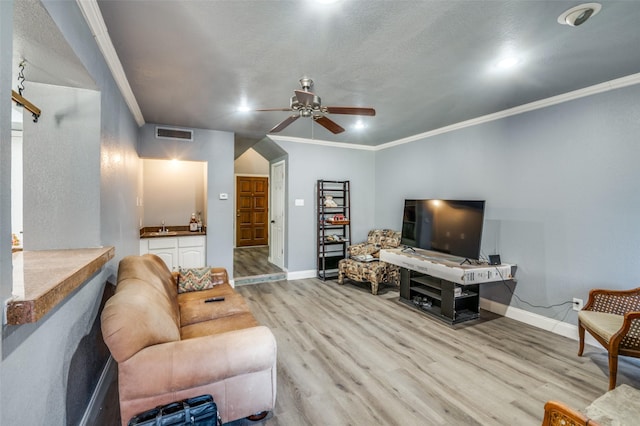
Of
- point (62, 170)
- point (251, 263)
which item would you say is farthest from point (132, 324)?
point (251, 263)

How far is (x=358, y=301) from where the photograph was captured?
4184 mm

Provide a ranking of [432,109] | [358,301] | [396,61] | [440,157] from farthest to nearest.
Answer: [440,157], [358,301], [432,109], [396,61]

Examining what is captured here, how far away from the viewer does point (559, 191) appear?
10.3 feet

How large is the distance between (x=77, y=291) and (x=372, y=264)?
3.74 meters

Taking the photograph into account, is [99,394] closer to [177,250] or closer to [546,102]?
[177,250]

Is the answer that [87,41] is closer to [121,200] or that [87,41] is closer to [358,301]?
[121,200]

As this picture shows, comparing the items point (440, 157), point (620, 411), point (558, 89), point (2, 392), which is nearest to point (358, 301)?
point (440, 157)

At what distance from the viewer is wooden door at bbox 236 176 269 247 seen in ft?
28.2

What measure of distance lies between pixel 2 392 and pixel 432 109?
13.4 ft

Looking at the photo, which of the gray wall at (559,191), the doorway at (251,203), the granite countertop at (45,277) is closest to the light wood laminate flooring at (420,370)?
the gray wall at (559,191)

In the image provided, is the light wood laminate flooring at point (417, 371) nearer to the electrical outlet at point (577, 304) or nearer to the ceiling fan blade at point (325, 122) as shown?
the electrical outlet at point (577, 304)

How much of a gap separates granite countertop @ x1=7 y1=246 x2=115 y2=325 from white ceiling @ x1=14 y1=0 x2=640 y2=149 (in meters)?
1.11

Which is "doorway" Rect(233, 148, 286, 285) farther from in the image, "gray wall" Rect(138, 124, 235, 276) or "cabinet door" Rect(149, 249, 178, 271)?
"cabinet door" Rect(149, 249, 178, 271)

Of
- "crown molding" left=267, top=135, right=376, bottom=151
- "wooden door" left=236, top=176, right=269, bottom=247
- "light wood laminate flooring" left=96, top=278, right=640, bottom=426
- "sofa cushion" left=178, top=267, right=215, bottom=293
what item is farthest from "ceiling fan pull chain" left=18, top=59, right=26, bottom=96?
"wooden door" left=236, top=176, right=269, bottom=247
